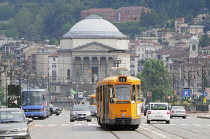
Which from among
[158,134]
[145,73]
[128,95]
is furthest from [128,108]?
[145,73]

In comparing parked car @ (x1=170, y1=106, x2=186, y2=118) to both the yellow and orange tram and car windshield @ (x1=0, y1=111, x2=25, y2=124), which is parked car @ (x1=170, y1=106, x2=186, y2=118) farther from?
car windshield @ (x1=0, y1=111, x2=25, y2=124)

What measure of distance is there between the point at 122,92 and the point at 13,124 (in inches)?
414

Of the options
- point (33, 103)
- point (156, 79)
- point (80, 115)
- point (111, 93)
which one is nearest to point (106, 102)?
point (111, 93)

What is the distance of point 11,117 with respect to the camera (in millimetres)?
37250

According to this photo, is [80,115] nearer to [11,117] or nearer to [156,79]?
[11,117]

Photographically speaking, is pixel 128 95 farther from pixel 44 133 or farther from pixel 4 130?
pixel 4 130

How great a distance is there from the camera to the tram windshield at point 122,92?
45.8m

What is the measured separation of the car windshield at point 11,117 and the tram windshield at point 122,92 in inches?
368

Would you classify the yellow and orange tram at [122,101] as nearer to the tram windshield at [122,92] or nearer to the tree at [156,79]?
the tram windshield at [122,92]

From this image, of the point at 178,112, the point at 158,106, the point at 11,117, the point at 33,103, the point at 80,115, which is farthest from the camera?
the point at 178,112

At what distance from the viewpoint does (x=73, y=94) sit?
169625 mm

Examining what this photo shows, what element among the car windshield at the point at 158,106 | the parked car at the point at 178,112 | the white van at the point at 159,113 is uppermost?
the car windshield at the point at 158,106

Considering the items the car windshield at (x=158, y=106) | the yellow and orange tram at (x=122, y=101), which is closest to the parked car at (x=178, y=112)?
the car windshield at (x=158, y=106)

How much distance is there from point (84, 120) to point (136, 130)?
673 inches
